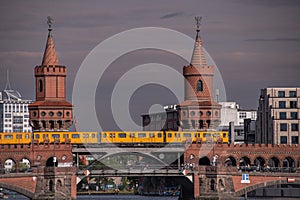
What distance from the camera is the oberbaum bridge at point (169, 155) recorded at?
162 meters

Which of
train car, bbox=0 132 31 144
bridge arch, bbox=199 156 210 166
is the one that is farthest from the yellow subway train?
bridge arch, bbox=199 156 210 166

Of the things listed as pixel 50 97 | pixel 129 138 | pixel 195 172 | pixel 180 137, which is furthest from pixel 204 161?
pixel 50 97

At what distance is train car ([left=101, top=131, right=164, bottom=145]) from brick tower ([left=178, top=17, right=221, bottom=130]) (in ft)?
34.7

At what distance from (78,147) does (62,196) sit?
22005 mm

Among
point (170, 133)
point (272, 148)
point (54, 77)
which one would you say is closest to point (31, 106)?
point (54, 77)

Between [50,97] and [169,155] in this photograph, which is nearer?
[50,97]

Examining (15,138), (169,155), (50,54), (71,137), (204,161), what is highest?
(50,54)

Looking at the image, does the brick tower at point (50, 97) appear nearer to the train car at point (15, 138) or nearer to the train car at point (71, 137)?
the train car at point (71, 137)

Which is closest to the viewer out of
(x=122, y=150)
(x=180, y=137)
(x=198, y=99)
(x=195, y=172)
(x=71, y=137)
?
(x=195, y=172)

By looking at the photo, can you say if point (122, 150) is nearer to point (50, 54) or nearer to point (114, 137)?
point (114, 137)

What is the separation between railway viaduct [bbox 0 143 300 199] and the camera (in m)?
160

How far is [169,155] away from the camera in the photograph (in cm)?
19138

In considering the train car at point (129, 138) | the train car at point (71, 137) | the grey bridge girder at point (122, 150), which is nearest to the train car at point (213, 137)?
the grey bridge girder at point (122, 150)

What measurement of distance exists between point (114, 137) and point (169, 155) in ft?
39.6
